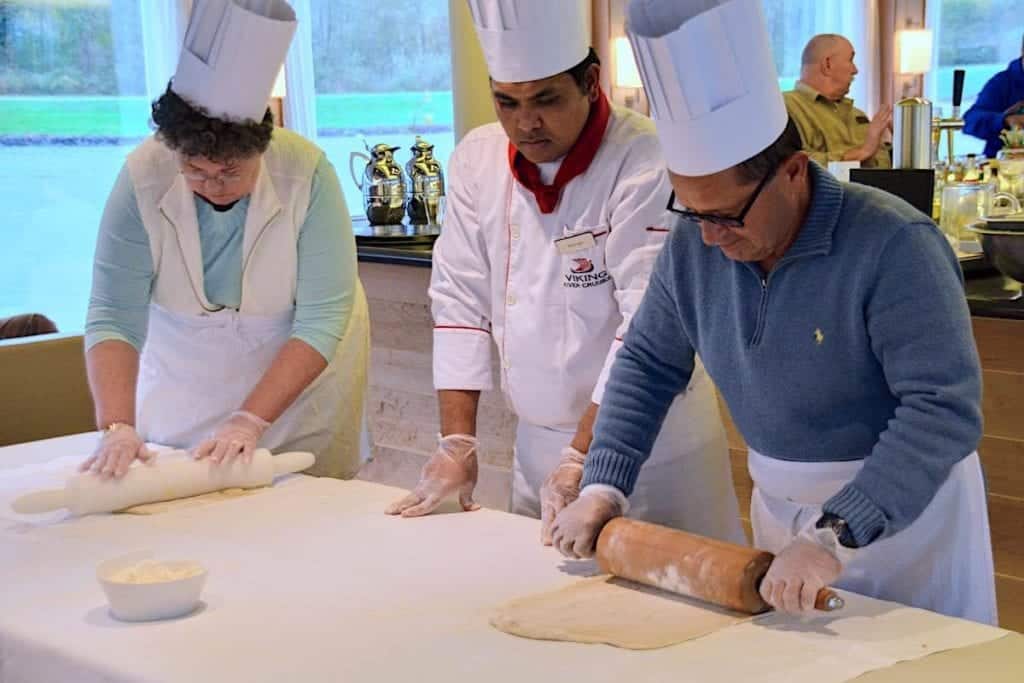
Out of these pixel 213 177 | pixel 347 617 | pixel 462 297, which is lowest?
pixel 347 617

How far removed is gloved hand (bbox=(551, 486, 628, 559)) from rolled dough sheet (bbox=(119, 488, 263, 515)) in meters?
0.64

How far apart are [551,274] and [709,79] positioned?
0.57 meters

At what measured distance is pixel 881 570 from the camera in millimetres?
1714

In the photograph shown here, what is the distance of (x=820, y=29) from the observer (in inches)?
342

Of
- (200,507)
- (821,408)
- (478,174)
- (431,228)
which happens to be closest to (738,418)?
(821,408)

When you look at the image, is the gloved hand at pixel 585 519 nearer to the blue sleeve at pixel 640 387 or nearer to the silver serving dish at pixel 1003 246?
the blue sleeve at pixel 640 387

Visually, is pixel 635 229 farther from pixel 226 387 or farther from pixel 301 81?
pixel 301 81

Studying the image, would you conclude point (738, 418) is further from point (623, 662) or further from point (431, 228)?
point (431, 228)

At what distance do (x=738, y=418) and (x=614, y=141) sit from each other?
1.80ft

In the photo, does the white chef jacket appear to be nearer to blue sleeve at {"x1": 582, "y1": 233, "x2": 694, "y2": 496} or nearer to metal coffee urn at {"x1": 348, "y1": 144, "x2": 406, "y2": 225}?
blue sleeve at {"x1": 582, "y1": 233, "x2": 694, "y2": 496}

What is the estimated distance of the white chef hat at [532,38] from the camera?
2004 mm

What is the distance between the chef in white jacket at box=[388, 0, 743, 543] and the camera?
2033 millimetres

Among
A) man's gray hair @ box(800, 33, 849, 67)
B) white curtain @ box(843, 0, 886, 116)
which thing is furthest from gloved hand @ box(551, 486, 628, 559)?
white curtain @ box(843, 0, 886, 116)

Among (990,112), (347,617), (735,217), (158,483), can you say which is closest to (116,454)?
(158,483)
